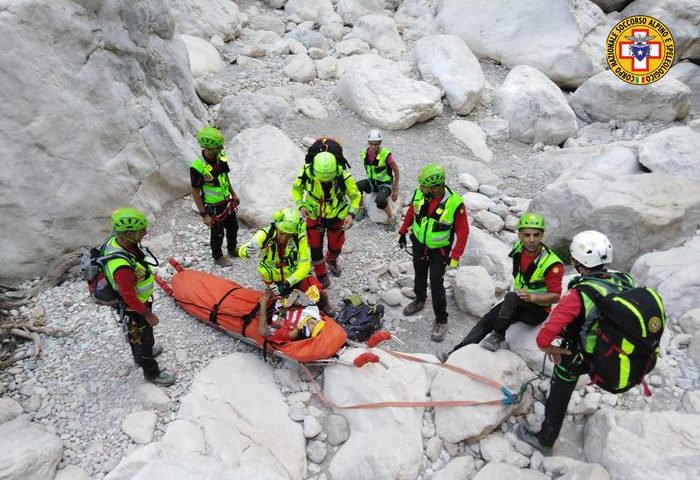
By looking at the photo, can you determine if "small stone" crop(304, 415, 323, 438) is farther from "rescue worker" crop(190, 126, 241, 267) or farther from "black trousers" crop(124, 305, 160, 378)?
"rescue worker" crop(190, 126, 241, 267)

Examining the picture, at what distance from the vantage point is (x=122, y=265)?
14.2 ft

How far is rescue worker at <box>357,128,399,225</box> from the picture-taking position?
8.18 m

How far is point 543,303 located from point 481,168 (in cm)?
582

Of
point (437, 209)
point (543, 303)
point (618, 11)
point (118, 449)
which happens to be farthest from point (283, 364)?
point (618, 11)

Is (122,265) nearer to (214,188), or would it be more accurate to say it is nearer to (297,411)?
(297,411)

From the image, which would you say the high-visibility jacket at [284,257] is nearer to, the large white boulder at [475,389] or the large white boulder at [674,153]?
the large white boulder at [475,389]

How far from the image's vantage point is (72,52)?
6.91 metres

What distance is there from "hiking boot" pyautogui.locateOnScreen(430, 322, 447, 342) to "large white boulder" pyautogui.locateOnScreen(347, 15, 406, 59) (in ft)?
32.7

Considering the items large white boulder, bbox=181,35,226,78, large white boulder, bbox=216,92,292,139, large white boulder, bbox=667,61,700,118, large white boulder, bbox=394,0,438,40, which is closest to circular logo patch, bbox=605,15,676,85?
large white boulder, bbox=667,61,700,118

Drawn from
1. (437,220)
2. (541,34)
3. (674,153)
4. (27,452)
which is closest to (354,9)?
(541,34)

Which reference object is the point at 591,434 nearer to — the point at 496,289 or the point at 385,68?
the point at 496,289

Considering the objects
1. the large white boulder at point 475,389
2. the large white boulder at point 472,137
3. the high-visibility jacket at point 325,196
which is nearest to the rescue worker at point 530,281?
the large white boulder at point 475,389

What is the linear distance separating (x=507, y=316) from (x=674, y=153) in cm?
614

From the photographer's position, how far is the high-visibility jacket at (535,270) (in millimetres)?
4941
